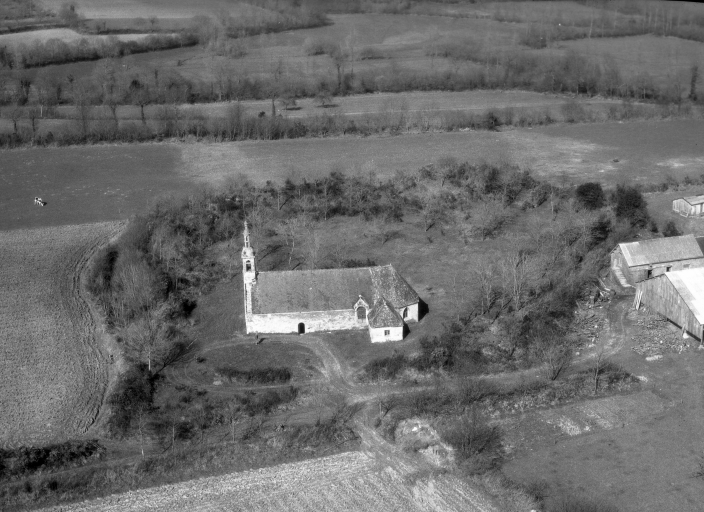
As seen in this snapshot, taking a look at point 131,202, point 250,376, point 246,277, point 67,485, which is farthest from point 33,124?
point 67,485

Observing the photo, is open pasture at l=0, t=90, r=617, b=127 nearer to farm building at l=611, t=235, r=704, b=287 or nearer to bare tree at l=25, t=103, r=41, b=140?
bare tree at l=25, t=103, r=41, b=140

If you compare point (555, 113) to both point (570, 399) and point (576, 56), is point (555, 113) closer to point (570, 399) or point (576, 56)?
point (576, 56)

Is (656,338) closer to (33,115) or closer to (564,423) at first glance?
(564,423)

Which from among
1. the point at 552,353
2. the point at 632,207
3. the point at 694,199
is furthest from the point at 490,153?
the point at 552,353

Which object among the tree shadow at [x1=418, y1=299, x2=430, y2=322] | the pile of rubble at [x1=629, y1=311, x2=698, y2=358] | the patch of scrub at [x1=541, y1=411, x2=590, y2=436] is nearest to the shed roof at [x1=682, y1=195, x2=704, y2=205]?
the pile of rubble at [x1=629, y1=311, x2=698, y2=358]

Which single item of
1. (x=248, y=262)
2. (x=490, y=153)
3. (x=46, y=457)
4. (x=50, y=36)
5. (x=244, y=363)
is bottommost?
(x=46, y=457)
